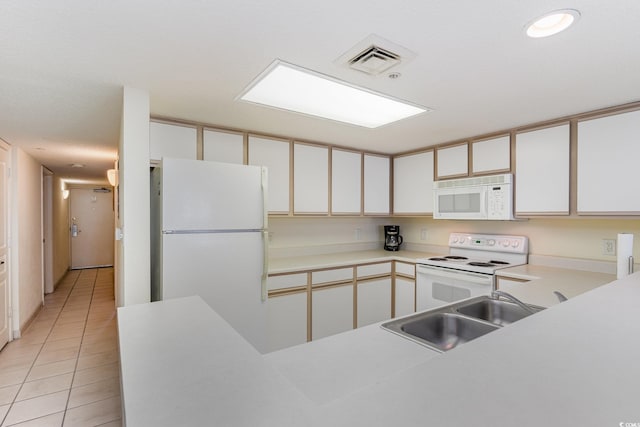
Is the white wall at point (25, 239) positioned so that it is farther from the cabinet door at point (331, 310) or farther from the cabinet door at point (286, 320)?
the cabinet door at point (331, 310)

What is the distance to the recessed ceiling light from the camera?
1.20m

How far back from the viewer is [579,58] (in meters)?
1.56

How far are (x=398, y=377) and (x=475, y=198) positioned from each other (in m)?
2.80

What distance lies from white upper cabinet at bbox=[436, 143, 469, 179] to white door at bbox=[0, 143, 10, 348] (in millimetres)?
4408

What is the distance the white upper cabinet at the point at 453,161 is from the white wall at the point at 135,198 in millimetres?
2775

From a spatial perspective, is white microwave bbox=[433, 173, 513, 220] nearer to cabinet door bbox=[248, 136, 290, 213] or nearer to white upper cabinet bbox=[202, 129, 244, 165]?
cabinet door bbox=[248, 136, 290, 213]

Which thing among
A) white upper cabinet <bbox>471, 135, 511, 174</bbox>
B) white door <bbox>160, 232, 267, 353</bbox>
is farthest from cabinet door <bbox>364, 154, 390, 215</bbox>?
white door <bbox>160, 232, 267, 353</bbox>

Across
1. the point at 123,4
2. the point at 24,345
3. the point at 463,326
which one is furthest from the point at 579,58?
the point at 24,345

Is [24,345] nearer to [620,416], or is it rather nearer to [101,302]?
[101,302]

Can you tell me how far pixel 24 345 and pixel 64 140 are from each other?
2.14 metres

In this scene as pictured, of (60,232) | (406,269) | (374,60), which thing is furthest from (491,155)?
(60,232)

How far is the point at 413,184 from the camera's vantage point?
12.2 feet

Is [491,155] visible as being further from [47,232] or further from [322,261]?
[47,232]

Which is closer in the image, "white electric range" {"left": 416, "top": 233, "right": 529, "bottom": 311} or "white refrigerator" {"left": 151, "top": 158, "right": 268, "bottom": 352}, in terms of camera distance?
"white refrigerator" {"left": 151, "top": 158, "right": 268, "bottom": 352}
